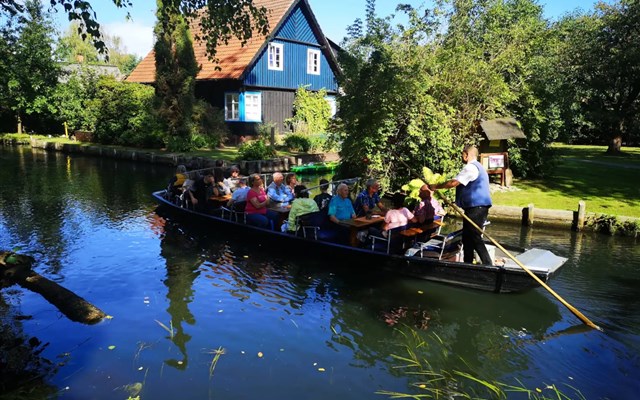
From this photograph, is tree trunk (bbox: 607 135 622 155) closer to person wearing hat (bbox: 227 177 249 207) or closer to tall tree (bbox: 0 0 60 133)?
person wearing hat (bbox: 227 177 249 207)

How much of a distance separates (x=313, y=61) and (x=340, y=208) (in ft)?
79.5

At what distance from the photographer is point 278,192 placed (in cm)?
1214

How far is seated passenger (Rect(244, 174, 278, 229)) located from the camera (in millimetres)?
11125

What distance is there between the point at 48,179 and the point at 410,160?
48.1ft

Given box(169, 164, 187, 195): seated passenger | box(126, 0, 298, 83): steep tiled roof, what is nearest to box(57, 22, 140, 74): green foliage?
box(126, 0, 298, 83): steep tiled roof

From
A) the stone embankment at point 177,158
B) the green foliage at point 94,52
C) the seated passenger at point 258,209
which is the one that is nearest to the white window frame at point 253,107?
the stone embankment at point 177,158

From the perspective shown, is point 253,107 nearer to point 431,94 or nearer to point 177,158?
point 177,158

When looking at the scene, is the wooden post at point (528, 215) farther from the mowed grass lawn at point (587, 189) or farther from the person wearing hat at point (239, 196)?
the person wearing hat at point (239, 196)

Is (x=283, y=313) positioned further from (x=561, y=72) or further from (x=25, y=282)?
(x=561, y=72)

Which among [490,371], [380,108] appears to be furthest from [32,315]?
[380,108]

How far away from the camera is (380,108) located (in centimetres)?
1369

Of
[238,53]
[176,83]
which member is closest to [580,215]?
[176,83]

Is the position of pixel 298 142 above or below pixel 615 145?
below

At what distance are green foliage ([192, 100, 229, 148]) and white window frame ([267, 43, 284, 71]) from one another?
13.7ft
